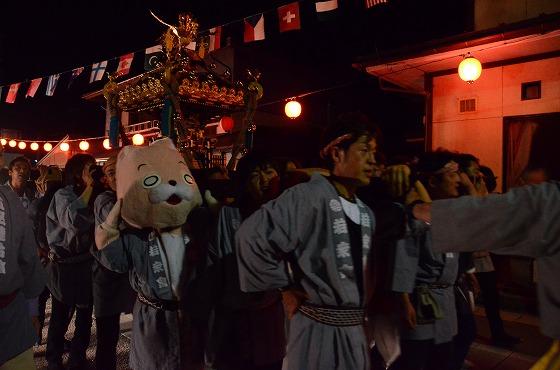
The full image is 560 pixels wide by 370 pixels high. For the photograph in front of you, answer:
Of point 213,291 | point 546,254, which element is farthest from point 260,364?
point 546,254

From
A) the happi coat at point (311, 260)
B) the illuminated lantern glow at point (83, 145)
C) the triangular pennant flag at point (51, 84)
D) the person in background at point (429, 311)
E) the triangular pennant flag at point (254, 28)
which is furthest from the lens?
the illuminated lantern glow at point (83, 145)

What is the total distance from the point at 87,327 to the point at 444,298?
3451 mm

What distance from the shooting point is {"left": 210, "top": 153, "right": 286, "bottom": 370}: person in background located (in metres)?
3.14

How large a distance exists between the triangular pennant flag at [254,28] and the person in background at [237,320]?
6.13 m

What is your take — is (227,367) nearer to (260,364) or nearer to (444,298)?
(260,364)

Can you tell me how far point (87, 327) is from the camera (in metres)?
4.43

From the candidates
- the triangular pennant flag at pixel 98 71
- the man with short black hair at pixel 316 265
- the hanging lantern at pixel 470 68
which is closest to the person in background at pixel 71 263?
the man with short black hair at pixel 316 265

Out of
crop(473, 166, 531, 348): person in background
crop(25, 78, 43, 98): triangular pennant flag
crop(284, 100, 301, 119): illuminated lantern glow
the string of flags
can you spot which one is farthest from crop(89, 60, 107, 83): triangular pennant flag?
crop(473, 166, 531, 348): person in background

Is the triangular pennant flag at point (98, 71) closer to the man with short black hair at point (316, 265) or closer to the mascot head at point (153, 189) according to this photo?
the mascot head at point (153, 189)

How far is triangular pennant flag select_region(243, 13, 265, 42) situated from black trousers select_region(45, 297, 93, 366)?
6.07 meters

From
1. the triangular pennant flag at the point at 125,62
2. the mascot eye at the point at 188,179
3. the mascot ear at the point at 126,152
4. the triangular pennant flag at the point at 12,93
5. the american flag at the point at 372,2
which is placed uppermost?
the american flag at the point at 372,2

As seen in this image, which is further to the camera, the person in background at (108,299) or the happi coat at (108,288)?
the happi coat at (108,288)

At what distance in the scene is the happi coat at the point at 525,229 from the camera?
1748 millimetres

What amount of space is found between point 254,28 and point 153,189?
639 cm
